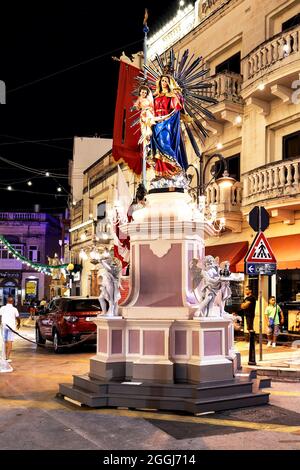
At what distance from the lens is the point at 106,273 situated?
923 centimetres

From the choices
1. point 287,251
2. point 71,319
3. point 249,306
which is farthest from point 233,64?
point 71,319

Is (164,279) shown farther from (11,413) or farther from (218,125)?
(218,125)

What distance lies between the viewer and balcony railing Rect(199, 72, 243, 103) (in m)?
20.9

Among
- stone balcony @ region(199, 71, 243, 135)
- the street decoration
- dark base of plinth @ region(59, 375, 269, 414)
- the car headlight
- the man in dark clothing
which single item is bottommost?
dark base of plinth @ region(59, 375, 269, 414)

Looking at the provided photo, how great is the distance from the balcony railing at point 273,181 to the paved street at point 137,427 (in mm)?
8904

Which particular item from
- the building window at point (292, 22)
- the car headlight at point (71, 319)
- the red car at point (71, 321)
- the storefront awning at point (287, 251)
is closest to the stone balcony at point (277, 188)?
the storefront awning at point (287, 251)

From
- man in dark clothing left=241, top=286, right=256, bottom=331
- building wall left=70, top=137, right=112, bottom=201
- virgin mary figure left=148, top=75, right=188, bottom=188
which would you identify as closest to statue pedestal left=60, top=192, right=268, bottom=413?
virgin mary figure left=148, top=75, right=188, bottom=188

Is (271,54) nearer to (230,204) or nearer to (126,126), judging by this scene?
(230,204)

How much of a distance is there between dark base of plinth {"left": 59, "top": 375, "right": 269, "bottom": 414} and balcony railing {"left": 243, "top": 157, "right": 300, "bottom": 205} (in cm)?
990

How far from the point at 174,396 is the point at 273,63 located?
1337 centimetres

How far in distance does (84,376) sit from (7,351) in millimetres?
5659

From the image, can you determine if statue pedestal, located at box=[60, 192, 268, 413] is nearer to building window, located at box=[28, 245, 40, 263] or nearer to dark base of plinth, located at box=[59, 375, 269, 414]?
dark base of plinth, located at box=[59, 375, 269, 414]

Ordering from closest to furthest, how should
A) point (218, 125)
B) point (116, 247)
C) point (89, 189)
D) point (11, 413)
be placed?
point (11, 413), point (116, 247), point (218, 125), point (89, 189)
